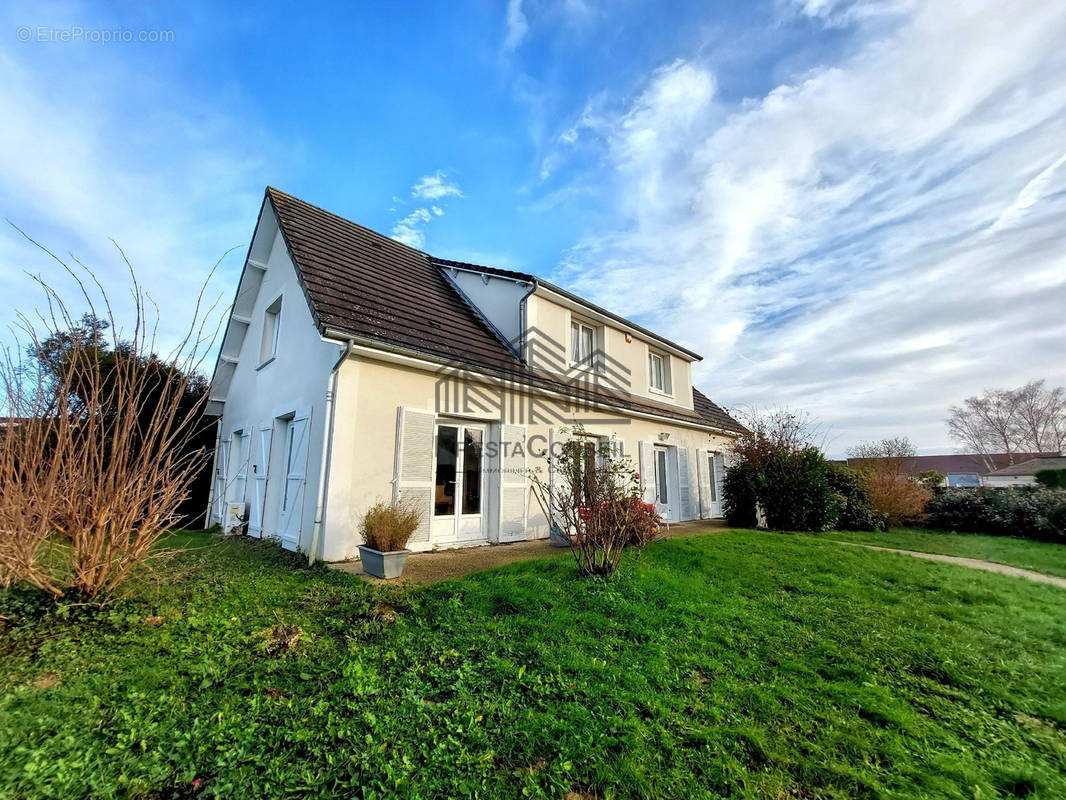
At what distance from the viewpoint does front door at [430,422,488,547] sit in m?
7.48

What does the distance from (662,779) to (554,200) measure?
1036cm

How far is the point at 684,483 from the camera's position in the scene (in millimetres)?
13211

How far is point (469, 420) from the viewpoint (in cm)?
812

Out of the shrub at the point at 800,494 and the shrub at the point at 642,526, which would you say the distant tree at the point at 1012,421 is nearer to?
the shrub at the point at 800,494

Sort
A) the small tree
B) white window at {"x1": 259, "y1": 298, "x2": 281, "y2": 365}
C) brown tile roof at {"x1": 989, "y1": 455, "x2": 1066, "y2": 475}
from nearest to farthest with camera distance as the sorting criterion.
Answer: the small tree, white window at {"x1": 259, "y1": 298, "x2": 281, "y2": 365}, brown tile roof at {"x1": 989, "y1": 455, "x2": 1066, "y2": 475}

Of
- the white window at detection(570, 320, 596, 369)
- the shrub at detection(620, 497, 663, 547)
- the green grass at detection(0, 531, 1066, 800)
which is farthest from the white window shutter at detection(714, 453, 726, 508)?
the green grass at detection(0, 531, 1066, 800)

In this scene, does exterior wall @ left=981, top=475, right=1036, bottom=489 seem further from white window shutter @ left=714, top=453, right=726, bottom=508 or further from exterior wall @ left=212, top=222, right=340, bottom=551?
exterior wall @ left=212, top=222, right=340, bottom=551

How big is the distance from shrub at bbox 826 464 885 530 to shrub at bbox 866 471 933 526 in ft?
1.51

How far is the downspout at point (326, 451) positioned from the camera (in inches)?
238

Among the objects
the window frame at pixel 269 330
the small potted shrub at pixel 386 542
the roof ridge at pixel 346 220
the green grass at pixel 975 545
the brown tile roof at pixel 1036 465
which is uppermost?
the roof ridge at pixel 346 220

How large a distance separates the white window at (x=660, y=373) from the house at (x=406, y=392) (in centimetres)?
82

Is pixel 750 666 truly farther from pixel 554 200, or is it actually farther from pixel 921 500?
pixel 921 500

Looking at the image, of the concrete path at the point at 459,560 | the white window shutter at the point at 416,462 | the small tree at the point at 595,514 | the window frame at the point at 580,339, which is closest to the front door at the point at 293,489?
the concrete path at the point at 459,560

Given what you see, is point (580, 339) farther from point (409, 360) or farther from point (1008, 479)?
point (1008, 479)
